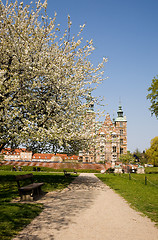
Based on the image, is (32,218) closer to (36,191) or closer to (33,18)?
(36,191)

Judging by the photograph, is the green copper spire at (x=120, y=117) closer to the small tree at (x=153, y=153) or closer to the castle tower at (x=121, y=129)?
the castle tower at (x=121, y=129)

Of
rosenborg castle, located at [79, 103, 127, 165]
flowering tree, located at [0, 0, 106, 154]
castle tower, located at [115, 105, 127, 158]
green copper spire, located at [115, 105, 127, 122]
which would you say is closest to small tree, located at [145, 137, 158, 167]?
rosenborg castle, located at [79, 103, 127, 165]

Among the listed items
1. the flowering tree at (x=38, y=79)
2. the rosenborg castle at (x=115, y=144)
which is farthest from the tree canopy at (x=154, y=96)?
the rosenborg castle at (x=115, y=144)

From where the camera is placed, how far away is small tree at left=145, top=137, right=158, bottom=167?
51781 mm

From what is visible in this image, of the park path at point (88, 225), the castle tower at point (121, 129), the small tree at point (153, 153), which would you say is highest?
the castle tower at point (121, 129)

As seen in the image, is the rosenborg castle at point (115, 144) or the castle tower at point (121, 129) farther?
the castle tower at point (121, 129)

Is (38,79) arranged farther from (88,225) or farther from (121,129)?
(121,129)

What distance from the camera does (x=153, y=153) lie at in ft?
174

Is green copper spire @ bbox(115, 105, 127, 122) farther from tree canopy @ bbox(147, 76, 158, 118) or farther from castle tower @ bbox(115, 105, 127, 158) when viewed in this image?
tree canopy @ bbox(147, 76, 158, 118)

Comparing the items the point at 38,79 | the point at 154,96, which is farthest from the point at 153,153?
the point at 38,79

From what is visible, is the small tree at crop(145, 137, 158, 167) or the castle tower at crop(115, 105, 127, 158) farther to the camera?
the castle tower at crop(115, 105, 127, 158)

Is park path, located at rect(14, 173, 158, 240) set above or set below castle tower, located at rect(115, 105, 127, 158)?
below

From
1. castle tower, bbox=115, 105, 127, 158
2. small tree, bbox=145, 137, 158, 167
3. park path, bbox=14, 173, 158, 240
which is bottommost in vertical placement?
park path, bbox=14, 173, 158, 240

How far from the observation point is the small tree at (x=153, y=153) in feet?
170
